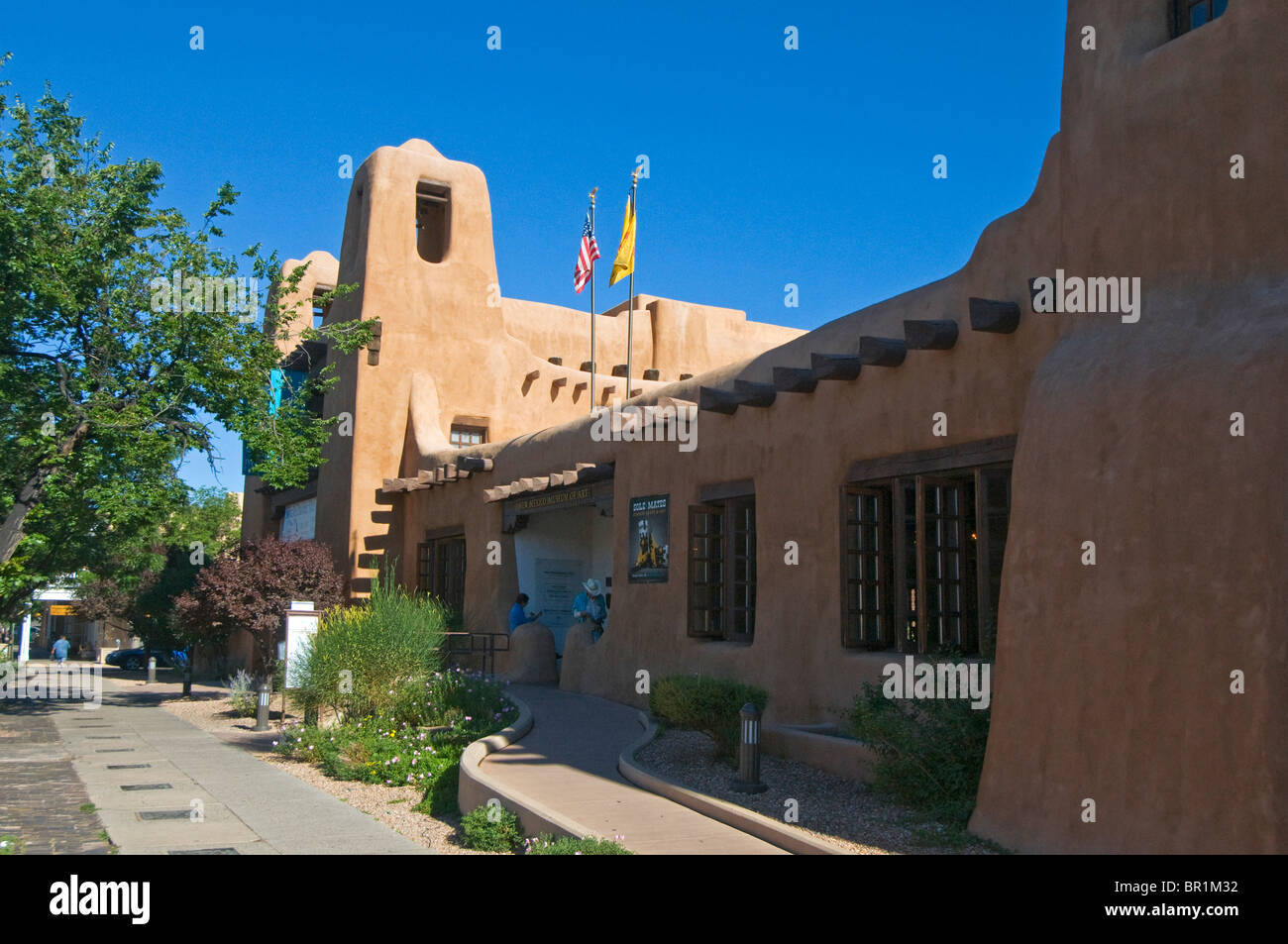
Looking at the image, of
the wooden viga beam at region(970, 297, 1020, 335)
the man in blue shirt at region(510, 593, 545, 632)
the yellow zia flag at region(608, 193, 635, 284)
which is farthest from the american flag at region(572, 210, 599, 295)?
the wooden viga beam at region(970, 297, 1020, 335)

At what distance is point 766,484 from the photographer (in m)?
12.8

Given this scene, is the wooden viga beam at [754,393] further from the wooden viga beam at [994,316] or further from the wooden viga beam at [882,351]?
the wooden viga beam at [994,316]

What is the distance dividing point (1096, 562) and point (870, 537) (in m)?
4.39

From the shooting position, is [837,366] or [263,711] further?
[263,711]

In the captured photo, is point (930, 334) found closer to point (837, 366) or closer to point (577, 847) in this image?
point (837, 366)

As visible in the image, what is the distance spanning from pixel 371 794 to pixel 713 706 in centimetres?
359

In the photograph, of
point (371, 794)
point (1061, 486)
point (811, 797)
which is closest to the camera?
point (1061, 486)

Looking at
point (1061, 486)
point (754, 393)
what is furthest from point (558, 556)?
point (1061, 486)

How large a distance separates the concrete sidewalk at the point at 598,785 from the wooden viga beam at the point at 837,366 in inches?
175

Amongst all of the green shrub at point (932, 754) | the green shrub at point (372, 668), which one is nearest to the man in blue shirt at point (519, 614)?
the green shrub at point (372, 668)

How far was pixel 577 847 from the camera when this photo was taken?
6949 mm

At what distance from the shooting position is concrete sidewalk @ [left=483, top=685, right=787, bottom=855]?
7609mm

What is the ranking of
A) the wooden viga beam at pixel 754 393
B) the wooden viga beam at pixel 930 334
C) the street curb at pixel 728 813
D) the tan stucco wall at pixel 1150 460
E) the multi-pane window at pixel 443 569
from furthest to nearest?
1. the multi-pane window at pixel 443 569
2. the wooden viga beam at pixel 754 393
3. the wooden viga beam at pixel 930 334
4. the street curb at pixel 728 813
5. the tan stucco wall at pixel 1150 460

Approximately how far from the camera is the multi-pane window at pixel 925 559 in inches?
391
